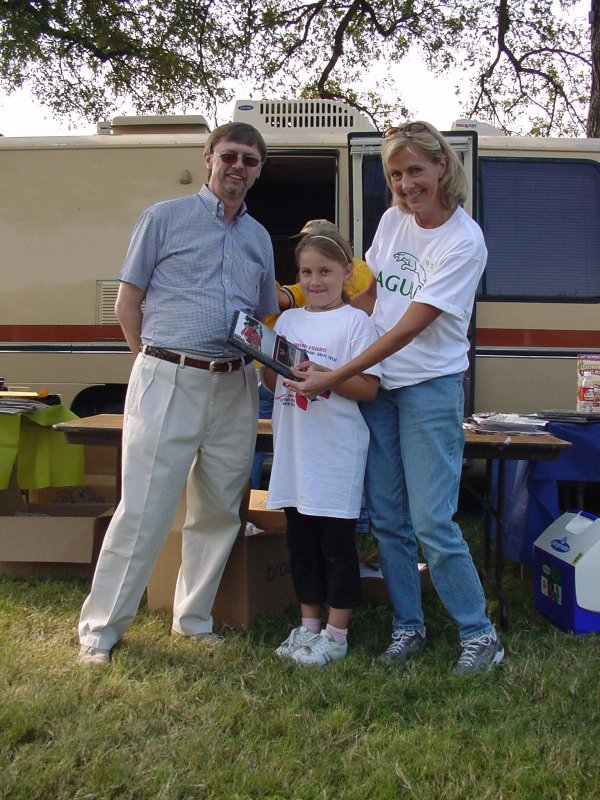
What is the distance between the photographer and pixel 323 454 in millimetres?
2584

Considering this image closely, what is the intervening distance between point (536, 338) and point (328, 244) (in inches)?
104

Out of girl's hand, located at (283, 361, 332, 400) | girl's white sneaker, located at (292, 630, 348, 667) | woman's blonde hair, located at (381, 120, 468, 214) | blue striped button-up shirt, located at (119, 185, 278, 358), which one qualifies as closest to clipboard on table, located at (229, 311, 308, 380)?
girl's hand, located at (283, 361, 332, 400)

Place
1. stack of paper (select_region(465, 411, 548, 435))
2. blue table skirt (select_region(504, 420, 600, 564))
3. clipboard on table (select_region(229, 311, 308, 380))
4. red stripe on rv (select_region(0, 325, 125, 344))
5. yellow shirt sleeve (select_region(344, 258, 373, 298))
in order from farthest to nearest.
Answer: red stripe on rv (select_region(0, 325, 125, 344))
blue table skirt (select_region(504, 420, 600, 564))
stack of paper (select_region(465, 411, 548, 435))
yellow shirt sleeve (select_region(344, 258, 373, 298))
clipboard on table (select_region(229, 311, 308, 380))

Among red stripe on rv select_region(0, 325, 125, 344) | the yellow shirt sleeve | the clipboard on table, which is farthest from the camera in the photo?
red stripe on rv select_region(0, 325, 125, 344)

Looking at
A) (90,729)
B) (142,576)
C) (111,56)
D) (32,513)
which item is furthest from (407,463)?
(111,56)

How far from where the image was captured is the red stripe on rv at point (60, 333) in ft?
16.4

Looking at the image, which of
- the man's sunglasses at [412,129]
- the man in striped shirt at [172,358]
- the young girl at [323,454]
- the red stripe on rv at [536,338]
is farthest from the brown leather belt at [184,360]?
the red stripe on rv at [536,338]

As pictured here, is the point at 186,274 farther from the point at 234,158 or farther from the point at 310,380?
the point at 310,380

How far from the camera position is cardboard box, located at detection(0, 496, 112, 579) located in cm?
357

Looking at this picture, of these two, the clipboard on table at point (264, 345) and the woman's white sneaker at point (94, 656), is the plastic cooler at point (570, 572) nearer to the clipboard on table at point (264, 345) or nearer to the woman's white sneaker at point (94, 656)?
the clipboard on table at point (264, 345)

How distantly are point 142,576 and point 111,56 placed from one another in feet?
36.2

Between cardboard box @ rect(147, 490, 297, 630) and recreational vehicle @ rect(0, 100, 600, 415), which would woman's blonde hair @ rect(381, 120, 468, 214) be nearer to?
cardboard box @ rect(147, 490, 297, 630)

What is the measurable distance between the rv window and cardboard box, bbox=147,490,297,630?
2469mm

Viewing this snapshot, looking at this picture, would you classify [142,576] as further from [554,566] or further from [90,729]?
[554,566]
